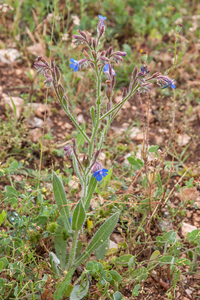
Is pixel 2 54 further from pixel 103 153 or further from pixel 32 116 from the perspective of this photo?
pixel 103 153

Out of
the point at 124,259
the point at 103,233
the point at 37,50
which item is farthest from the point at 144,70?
the point at 37,50

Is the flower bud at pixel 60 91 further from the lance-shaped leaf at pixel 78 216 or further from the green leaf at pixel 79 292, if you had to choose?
the green leaf at pixel 79 292

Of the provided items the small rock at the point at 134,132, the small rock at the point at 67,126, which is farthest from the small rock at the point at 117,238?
the small rock at the point at 67,126

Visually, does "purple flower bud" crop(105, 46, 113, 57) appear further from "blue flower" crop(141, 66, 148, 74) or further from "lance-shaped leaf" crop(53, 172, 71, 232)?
"lance-shaped leaf" crop(53, 172, 71, 232)

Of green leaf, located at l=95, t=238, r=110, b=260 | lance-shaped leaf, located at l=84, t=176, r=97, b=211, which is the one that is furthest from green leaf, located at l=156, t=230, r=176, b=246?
lance-shaped leaf, located at l=84, t=176, r=97, b=211

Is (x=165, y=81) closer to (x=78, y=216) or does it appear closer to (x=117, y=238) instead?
(x=78, y=216)

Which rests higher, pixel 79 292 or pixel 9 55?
pixel 9 55
